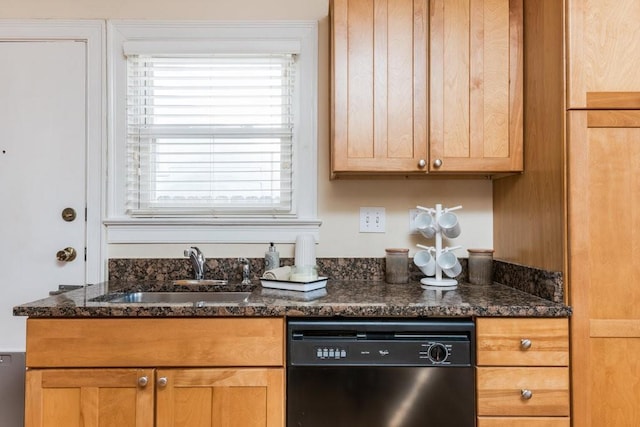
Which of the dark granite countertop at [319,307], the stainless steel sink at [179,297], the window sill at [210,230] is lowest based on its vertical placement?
the stainless steel sink at [179,297]

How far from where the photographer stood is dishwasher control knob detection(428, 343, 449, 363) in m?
1.33

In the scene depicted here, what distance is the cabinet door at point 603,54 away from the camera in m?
1.38

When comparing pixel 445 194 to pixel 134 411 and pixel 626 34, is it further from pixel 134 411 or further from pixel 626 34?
pixel 134 411

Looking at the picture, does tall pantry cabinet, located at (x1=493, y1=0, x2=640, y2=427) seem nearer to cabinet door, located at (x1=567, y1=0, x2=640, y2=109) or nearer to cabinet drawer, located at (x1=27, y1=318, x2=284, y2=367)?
cabinet door, located at (x1=567, y1=0, x2=640, y2=109)

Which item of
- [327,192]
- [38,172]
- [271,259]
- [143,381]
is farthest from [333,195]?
[38,172]

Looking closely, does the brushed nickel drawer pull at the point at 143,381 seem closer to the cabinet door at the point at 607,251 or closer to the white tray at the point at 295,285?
the white tray at the point at 295,285

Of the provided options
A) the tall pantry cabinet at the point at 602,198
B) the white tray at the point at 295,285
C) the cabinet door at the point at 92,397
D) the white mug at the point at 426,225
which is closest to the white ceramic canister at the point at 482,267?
the white mug at the point at 426,225

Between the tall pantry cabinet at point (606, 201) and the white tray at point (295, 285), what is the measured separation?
→ 910 millimetres

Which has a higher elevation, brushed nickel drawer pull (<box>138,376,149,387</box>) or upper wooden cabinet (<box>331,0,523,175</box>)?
upper wooden cabinet (<box>331,0,523,175</box>)

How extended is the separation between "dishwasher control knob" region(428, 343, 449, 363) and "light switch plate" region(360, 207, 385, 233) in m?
0.74

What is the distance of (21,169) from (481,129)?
213cm

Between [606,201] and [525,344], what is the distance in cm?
57

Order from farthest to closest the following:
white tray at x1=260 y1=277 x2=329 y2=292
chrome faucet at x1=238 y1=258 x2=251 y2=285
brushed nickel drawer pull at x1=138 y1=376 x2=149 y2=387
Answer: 1. chrome faucet at x1=238 y1=258 x2=251 y2=285
2. white tray at x1=260 y1=277 x2=329 y2=292
3. brushed nickel drawer pull at x1=138 y1=376 x2=149 y2=387

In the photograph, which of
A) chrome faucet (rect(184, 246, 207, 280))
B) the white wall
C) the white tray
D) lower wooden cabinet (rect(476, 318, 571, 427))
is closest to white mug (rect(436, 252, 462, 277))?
the white wall
